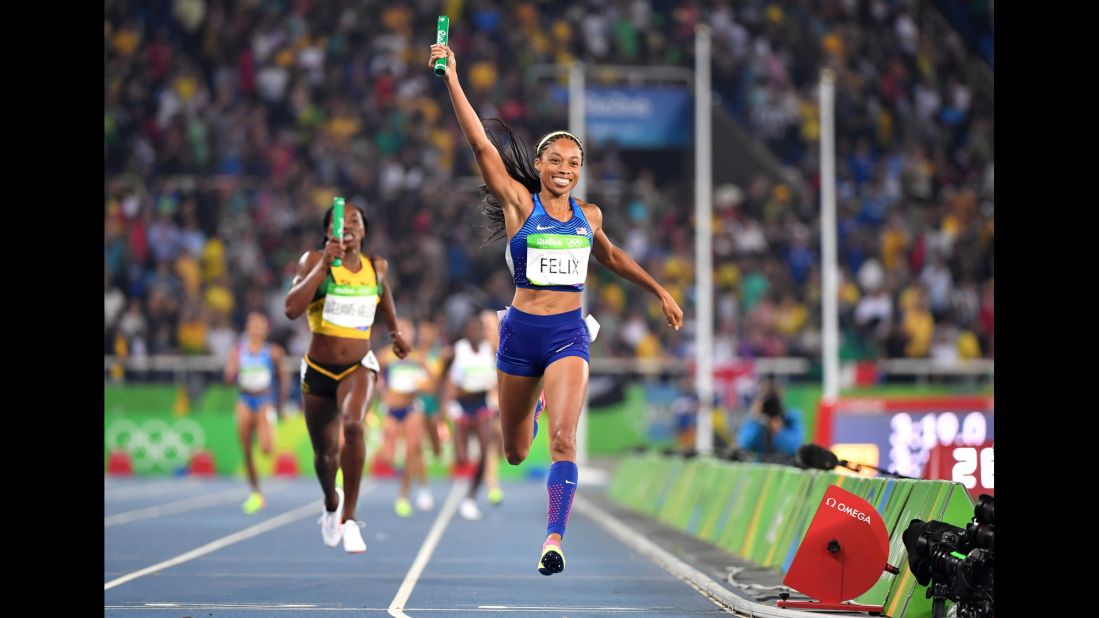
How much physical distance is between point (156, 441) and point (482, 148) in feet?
73.5

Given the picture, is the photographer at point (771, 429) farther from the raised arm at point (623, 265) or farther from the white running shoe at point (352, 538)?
the raised arm at point (623, 265)

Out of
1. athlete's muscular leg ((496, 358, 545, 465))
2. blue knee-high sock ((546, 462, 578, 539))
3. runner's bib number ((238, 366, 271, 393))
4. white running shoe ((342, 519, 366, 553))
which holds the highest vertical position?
athlete's muscular leg ((496, 358, 545, 465))

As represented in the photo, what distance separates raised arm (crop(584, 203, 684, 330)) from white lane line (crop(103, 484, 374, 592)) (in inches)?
143

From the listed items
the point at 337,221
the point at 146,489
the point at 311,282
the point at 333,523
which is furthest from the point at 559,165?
the point at 146,489

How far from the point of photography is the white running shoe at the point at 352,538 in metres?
11.6

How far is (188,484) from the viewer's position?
90.6 feet

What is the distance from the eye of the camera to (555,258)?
351 inches

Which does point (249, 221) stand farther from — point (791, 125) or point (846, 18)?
point (846, 18)

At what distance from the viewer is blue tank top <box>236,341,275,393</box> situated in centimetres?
1988

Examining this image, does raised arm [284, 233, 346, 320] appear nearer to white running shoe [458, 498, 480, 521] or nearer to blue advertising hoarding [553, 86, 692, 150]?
white running shoe [458, 498, 480, 521]

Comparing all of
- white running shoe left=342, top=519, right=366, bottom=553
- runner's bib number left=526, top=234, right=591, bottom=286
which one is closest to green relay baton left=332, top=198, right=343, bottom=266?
runner's bib number left=526, top=234, right=591, bottom=286

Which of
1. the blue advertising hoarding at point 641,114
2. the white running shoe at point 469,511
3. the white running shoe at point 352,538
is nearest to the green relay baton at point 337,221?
the white running shoe at point 352,538
